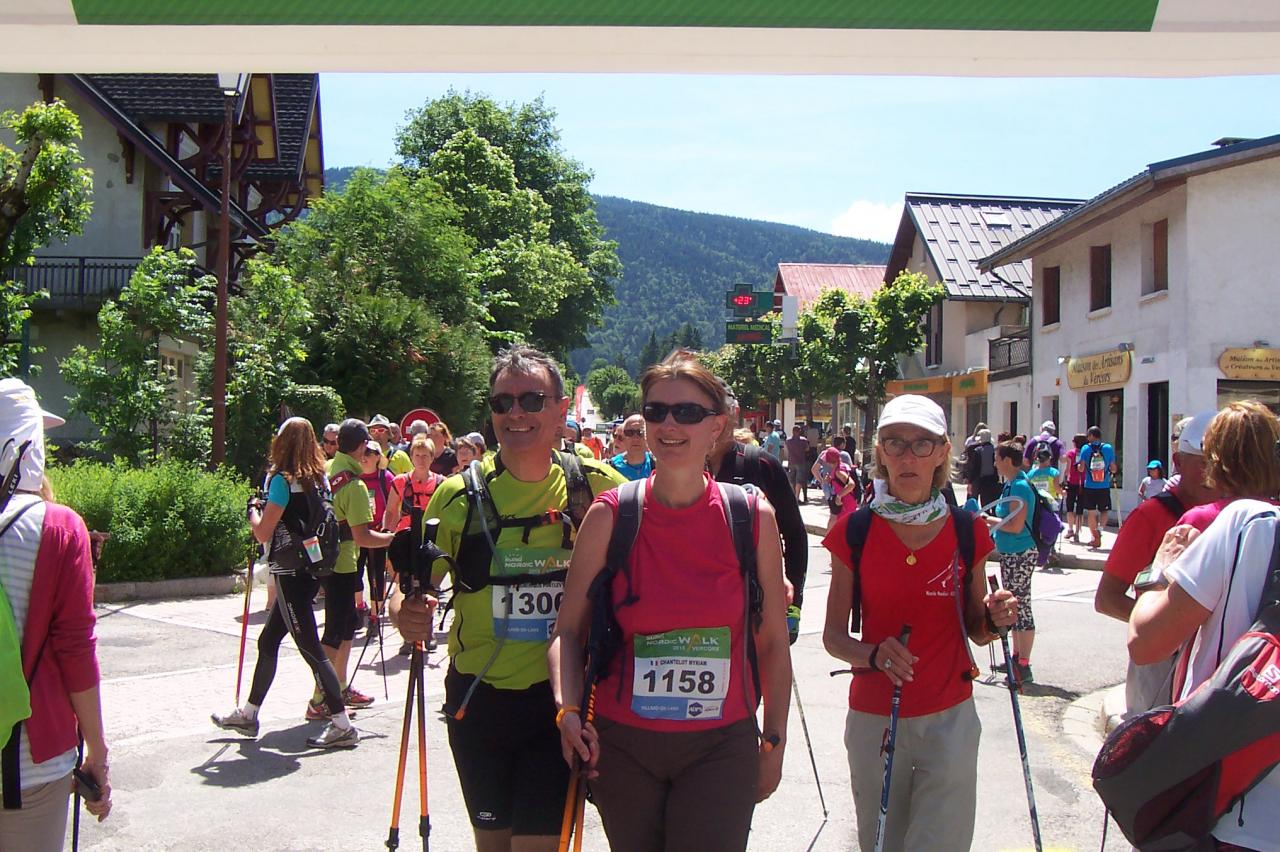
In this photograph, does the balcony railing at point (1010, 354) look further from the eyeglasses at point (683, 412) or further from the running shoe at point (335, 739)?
the eyeglasses at point (683, 412)

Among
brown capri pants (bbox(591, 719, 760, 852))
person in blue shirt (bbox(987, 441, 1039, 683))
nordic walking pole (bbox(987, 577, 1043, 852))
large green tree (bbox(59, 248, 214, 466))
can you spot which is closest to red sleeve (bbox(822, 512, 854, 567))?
nordic walking pole (bbox(987, 577, 1043, 852))

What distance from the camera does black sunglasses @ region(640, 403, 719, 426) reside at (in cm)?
330

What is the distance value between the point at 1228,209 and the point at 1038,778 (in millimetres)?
17975

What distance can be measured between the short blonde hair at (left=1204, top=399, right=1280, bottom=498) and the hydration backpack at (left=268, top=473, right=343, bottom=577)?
16.4 ft

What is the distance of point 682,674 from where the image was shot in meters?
3.09

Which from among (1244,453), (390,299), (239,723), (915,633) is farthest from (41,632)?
(390,299)

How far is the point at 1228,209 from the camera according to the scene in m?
21.2

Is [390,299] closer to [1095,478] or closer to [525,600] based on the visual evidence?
[1095,478]

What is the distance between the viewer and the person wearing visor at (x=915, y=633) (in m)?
3.57

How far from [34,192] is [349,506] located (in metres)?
9.13

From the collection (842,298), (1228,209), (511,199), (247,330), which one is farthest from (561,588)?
(511,199)

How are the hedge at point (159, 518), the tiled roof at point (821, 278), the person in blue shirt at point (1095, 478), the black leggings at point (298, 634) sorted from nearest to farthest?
the black leggings at point (298, 634), the hedge at point (159, 518), the person in blue shirt at point (1095, 478), the tiled roof at point (821, 278)

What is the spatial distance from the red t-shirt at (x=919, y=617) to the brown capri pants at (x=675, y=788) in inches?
28.4

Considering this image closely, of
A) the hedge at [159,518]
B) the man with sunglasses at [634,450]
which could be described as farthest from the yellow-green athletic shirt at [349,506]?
the hedge at [159,518]
